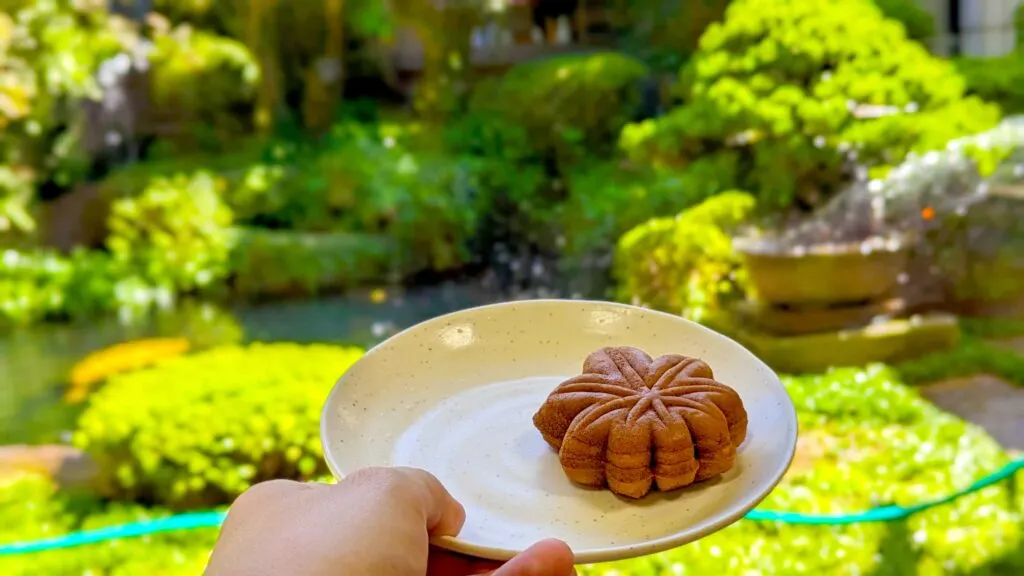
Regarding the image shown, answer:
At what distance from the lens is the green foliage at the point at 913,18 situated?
67.8 inches

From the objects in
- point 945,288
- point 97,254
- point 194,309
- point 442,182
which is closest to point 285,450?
point 194,309

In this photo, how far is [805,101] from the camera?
69.6 inches

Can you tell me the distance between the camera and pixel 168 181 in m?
2.06

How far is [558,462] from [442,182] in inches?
45.6

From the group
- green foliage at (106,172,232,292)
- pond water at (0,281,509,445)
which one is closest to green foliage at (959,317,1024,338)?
pond water at (0,281,509,445)

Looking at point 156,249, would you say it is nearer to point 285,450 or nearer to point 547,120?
point 285,450

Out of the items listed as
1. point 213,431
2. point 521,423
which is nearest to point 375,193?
point 213,431

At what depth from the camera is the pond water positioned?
1.84 m

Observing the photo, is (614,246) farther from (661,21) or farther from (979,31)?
(979,31)

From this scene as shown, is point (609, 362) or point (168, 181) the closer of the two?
point (609, 362)

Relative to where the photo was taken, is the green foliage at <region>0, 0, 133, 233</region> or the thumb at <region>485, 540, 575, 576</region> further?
the green foliage at <region>0, 0, 133, 233</region>

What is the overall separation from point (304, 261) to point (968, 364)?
4.43 feet

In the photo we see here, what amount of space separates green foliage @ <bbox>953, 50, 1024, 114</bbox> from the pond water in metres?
0.98

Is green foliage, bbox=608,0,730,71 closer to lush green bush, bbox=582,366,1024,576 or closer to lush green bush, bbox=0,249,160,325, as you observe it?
lush green bush, bbox=582,366,1024,576
